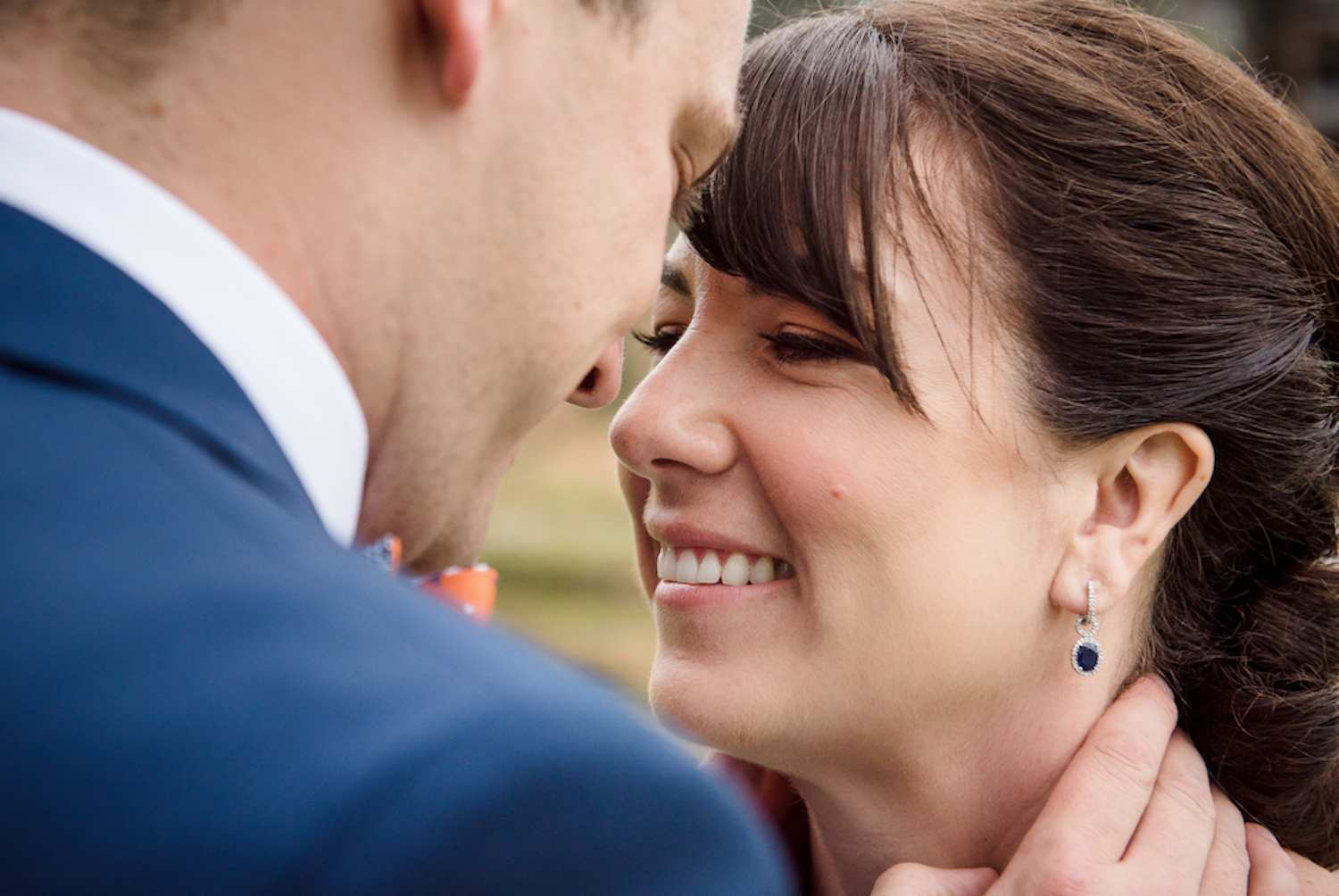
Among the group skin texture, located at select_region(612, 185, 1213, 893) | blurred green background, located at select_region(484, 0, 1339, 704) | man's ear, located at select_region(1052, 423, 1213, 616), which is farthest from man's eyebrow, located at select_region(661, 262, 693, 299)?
blurred green background, located at select_region(484, 0, 1339, 704)

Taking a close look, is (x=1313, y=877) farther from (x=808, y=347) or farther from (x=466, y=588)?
(x=466, y=588)

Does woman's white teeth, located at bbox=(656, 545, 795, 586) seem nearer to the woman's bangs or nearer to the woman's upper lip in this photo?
the woman's upper lip

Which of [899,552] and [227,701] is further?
[899,552]

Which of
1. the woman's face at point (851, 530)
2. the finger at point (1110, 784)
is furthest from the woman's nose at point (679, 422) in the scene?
the finger at point (1110, 784)

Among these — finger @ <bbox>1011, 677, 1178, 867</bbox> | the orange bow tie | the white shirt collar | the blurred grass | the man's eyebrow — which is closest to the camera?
the white shirt collar

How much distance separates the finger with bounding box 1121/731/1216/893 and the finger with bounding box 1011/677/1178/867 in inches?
0.7

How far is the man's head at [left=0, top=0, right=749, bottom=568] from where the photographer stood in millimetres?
896

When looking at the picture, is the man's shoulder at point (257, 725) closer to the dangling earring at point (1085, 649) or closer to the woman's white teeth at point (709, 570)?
the woman's white teeth at point (709, 570)

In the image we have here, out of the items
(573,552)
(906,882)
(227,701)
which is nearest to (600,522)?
(573,552)

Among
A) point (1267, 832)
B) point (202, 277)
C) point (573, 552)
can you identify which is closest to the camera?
point (202, 277)

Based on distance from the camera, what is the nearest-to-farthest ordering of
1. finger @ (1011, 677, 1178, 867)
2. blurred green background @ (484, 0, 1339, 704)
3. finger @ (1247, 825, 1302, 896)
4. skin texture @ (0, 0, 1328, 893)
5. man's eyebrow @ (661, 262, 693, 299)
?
skin texture @ (0, 0, 1328, 893) < finger @ (1011, 677, 1178, 867) < finger @ (1247, 825, 1302, 896) < man's eyebrow @ (661, 262, 693, 299) < blurred green background @ (484, 0, 1339, 704)

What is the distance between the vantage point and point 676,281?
6.64 ft

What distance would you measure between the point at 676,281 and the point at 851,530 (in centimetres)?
58

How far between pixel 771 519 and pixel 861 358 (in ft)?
0.95
